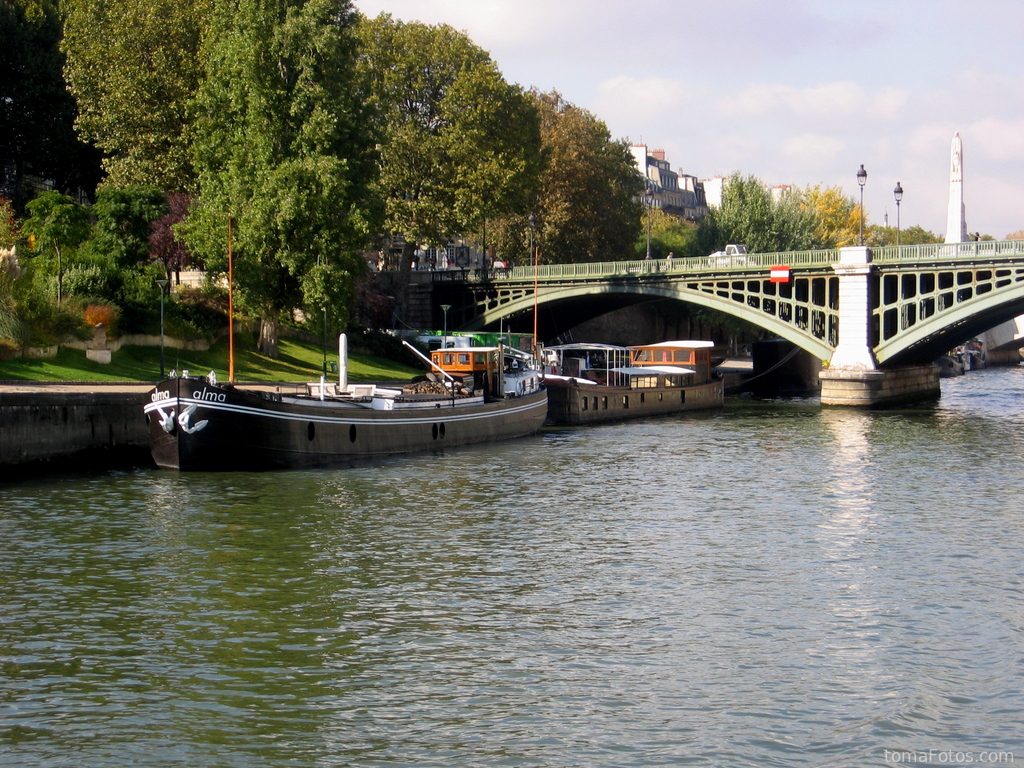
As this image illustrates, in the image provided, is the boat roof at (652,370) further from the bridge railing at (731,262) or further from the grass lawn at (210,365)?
the grass lawn at (210,365)

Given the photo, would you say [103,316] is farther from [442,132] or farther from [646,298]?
[646,298]

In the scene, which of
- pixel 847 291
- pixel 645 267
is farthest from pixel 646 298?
pixel 847 291

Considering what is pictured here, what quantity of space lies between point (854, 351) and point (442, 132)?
2961cm

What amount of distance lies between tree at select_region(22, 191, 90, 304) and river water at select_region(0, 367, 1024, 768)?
21.6 metres

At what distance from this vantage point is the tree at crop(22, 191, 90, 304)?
51219 millimetres

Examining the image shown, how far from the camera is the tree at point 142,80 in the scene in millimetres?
62062

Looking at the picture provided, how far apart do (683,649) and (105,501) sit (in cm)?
1686

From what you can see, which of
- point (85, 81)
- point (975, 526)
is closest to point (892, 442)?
point (975, 526)

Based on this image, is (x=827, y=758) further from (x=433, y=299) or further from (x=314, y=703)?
(x=433, y=299)

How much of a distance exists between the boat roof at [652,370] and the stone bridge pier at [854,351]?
24.2ft

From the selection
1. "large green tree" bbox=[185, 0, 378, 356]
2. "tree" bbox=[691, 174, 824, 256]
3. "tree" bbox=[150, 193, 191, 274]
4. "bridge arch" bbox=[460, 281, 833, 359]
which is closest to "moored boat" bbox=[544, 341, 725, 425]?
"bridge arch" bbox=[460, 281, 833, 359]

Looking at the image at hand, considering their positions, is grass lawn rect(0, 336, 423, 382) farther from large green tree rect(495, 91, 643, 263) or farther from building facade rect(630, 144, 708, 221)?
building facade rect(630, 144, 708, 221)

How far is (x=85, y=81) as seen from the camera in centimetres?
6475

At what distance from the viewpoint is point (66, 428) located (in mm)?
32875
